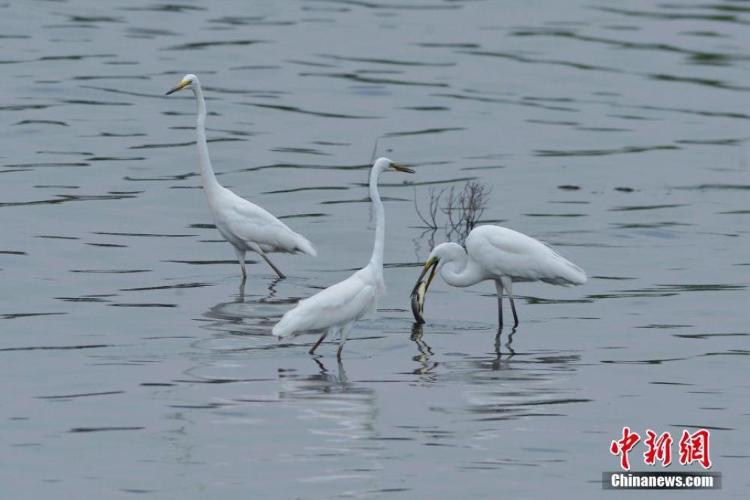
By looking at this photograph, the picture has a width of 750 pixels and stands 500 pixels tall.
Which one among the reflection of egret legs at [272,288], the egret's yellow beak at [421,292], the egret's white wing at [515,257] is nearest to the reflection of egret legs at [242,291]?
the reflection of egret legs at [272,288]

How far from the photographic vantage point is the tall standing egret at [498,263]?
1744 centimetres

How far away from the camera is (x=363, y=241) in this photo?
2192cm

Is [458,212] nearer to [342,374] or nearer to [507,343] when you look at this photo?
[507,343]

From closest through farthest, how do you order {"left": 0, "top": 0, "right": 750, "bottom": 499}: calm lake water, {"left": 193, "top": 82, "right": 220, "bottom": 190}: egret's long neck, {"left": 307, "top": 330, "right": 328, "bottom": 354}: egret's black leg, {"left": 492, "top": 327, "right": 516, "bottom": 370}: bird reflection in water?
{"left": 0, "top": 0, "right": 750, "bottom": 499}: calm lake water < {"left": 307, "top": 330, "right": 328, "bottom": 354}: egret's black leg < {"left": 492, "top": 327, "right": 516, "bottom": 370}: bird reflection in water < {"left": 193, "top": 82, "right": 220, "bottom": 190}: egret's long neck

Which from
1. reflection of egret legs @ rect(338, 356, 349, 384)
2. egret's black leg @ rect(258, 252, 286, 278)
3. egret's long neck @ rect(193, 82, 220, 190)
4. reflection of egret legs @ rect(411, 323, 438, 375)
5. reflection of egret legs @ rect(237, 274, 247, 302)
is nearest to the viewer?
reflection of egret legs @ rect(338, 356, 349, 384)

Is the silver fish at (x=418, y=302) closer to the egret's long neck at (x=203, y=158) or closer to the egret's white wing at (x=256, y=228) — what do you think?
the egret's white wing at (x=256, y=228)

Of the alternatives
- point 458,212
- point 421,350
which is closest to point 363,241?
point 458,212

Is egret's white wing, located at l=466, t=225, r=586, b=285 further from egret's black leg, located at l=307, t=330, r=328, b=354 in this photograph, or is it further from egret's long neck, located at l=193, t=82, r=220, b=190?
egret's long neck, located at l=193, t=82, r=220, b=190

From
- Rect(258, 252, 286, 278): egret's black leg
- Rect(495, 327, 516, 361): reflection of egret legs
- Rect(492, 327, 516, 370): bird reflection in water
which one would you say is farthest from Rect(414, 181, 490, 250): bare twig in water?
Rect(492, 327, 516, 370): bird reflection in water

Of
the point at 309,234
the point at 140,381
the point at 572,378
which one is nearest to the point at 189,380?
the point at 140,381

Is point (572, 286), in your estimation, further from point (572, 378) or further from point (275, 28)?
point (275, 28)

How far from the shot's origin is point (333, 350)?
1590 cm

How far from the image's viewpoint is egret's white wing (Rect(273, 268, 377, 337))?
1484 cm
